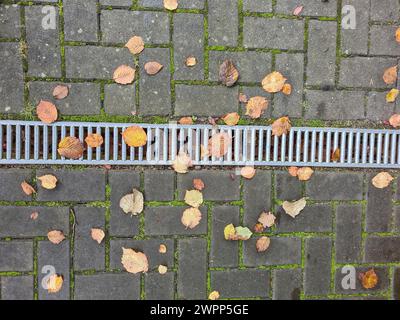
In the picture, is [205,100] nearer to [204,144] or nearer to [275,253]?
[204,144]

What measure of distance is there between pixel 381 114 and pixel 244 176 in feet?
3.66

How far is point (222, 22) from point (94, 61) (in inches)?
36.4

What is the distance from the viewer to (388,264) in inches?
126

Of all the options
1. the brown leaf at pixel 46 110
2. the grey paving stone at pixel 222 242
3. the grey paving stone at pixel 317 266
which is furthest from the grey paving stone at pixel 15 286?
the grey paving stone at pixel 317 266

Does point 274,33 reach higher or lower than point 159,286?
higher

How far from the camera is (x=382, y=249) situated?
126 inches

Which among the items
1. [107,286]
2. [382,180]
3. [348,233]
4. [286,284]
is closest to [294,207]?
[348,233]

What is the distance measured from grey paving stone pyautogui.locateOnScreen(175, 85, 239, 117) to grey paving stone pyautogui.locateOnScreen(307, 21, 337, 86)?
23.0 inches

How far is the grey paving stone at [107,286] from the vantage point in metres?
3.01

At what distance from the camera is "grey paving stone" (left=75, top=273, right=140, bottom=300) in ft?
9.87

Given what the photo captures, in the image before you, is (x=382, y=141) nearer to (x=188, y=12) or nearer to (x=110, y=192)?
(x=188, y=12)

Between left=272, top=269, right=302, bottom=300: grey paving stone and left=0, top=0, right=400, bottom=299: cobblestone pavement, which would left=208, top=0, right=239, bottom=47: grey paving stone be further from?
left=272, top=269, right=302, bottom=300: grey paving stone

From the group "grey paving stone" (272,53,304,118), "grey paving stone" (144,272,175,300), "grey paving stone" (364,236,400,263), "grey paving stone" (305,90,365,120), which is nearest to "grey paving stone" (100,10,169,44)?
"grey paving stone" (272,53,304,118)
